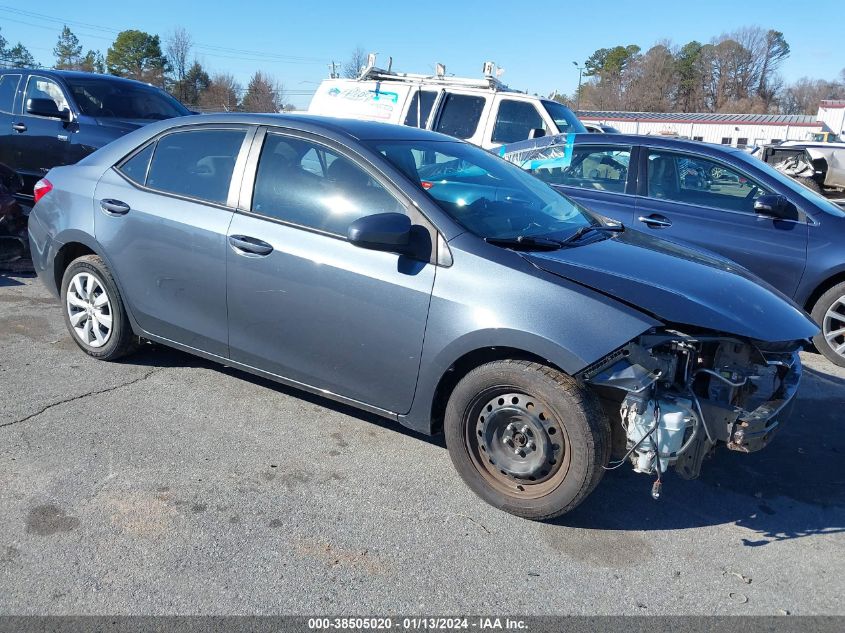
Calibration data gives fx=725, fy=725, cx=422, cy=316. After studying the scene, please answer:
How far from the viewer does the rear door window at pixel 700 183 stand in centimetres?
625

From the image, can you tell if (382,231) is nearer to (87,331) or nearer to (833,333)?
(87,331)

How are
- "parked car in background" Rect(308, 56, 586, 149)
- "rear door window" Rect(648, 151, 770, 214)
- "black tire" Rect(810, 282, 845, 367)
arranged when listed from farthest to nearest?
1. "parked car in background" Rect(308, 56, 586, 149)
2. "rear door window" Rect(648, 151, 770, 214)
3. "black tire" Rect(810, 282, 845, 367)

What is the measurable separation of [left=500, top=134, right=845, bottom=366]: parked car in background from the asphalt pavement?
1.67m

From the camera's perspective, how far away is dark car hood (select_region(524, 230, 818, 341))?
3252 millimetres

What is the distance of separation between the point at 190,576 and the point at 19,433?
5.73 feet

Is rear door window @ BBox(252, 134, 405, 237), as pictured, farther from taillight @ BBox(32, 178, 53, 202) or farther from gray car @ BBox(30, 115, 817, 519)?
taillight @ BBox(32, 178, 53, 202)

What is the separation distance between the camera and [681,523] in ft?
11.4

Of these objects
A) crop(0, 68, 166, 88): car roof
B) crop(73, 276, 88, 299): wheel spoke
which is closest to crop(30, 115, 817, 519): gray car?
crop(73, 276, 88, 299): wheel spoke

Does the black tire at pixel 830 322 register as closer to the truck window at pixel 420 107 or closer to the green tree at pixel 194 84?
the truck window at pixel 420 107

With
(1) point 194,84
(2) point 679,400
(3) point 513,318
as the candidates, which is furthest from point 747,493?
(1) point 194,84

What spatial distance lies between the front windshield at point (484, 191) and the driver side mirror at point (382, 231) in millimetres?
295

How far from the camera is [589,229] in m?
4.23

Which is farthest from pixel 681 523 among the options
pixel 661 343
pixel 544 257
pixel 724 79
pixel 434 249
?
pixel 724 79

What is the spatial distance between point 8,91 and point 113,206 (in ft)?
21.6
